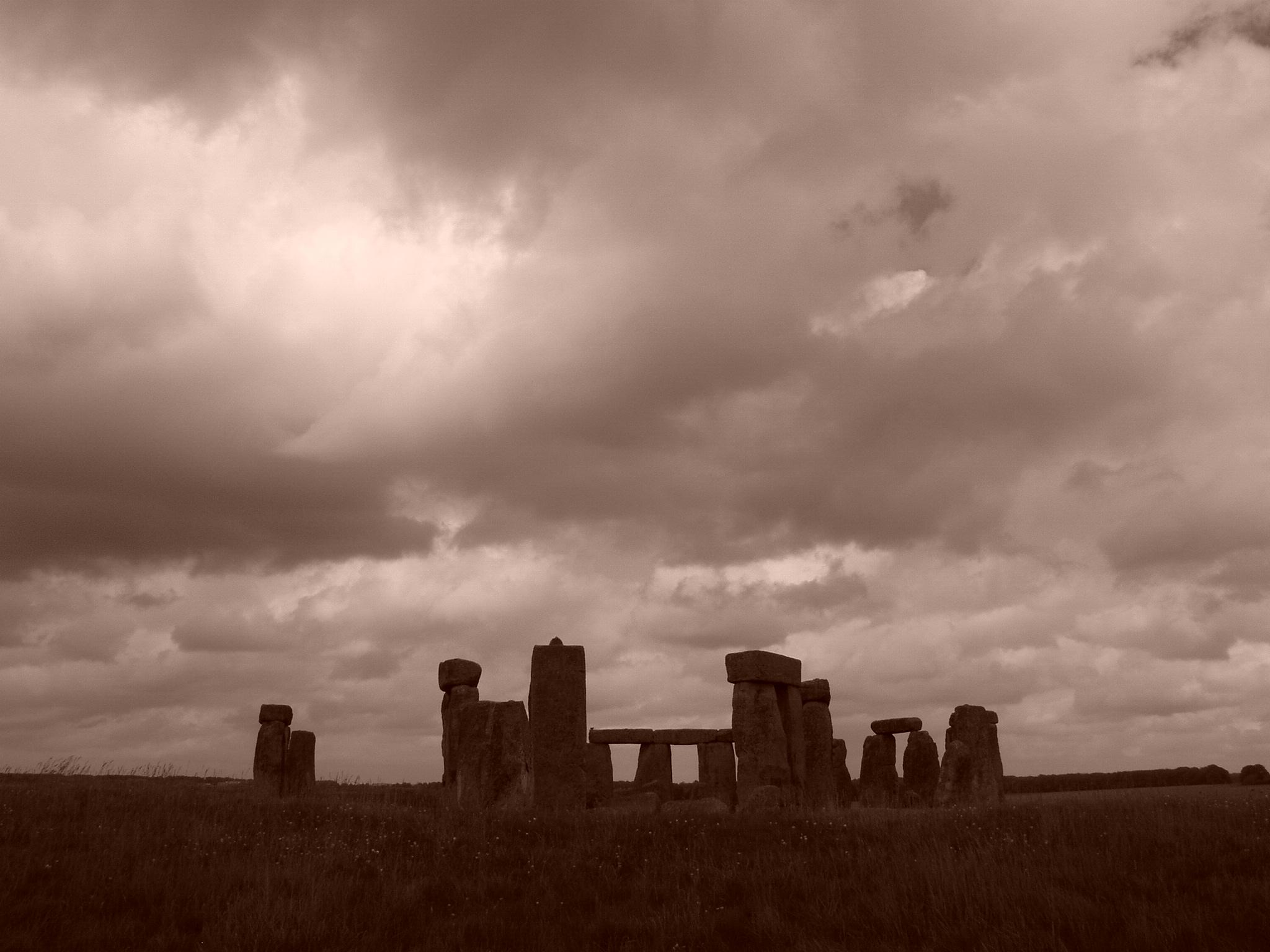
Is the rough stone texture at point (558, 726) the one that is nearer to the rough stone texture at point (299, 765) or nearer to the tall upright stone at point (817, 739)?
the tall upright stone at point (817, 739)

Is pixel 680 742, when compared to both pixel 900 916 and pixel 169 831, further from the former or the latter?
pixel 900 916

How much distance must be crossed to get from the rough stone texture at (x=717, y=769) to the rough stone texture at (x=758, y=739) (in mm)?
7431

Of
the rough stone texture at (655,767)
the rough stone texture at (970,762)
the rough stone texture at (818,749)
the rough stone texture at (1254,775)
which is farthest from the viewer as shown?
the rough stone texture at (1254,775)

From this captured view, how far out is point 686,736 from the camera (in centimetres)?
3042

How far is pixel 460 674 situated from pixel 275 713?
561 cm

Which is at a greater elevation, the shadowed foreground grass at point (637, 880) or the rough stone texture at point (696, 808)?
the rough stone texture at point (696, 808)

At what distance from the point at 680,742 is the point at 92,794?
56.6ft

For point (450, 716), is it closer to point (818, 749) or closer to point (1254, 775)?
point (818, 749)

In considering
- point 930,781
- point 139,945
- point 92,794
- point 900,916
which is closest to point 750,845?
point 900,916

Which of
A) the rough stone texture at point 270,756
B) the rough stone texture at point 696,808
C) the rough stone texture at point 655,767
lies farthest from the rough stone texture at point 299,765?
the rough stone texture at point 696,808

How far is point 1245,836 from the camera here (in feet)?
39.3

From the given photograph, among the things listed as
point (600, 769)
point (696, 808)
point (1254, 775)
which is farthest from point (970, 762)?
point (1254, 775)

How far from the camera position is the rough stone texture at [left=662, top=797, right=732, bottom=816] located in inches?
656

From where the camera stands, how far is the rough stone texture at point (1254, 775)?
135ft
